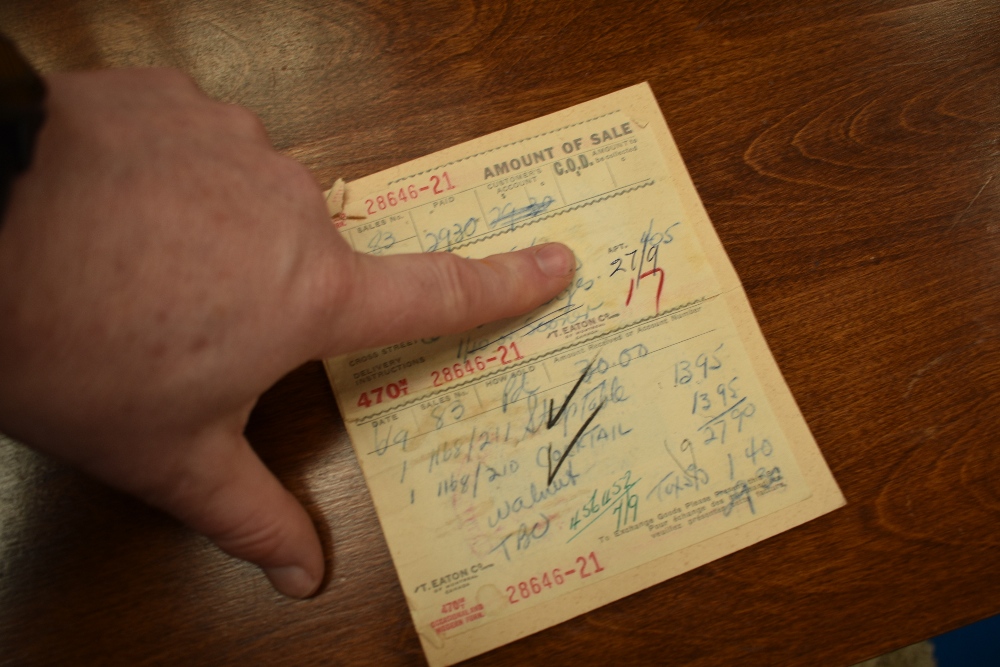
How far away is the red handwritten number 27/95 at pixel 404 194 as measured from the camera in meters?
0.54

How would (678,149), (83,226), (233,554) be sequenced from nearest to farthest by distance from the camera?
1. (83,226)
2. (233,554)
3. (678,149)

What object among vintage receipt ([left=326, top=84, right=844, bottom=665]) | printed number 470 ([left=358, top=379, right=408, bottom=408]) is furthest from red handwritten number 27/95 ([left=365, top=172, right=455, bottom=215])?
printed number 470 ([left=358, top=379, right=408, bottom=408])

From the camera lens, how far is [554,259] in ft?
1.70

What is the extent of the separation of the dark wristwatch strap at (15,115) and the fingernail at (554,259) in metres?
0.33

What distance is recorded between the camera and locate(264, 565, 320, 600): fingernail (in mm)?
471

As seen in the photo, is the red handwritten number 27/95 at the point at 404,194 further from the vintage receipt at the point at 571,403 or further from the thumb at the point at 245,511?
the thumb at the point at 245,511

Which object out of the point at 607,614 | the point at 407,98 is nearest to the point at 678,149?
the point at 407,98

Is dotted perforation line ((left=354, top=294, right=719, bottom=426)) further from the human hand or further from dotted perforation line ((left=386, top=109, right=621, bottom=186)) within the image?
dotted perforation line ((left=386, top=109, right=621, bottom=186))

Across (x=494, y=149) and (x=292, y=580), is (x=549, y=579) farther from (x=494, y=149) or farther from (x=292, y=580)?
(x=494, y=149)

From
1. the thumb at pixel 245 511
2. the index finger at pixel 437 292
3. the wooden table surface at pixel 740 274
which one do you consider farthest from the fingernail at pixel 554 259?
the thumb at pixel 245 511

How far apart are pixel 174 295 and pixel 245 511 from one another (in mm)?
153

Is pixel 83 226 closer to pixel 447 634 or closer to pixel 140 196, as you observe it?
pixel 140 196

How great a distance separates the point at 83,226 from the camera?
1.11 ft

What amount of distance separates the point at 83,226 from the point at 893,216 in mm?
585
